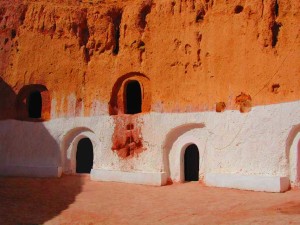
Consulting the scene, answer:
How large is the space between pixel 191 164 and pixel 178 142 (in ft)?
4.76

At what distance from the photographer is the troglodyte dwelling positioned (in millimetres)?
11406

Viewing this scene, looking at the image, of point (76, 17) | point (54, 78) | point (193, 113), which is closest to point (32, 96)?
point (54, 78)

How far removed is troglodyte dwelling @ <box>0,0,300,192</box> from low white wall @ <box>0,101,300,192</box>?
34 millimetres

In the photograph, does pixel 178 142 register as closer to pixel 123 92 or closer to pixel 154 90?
pixel 154 90

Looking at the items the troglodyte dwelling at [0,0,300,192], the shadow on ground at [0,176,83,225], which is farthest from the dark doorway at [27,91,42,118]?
the shadow on ground at [0,176,83,225]

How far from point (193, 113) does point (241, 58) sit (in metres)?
2.29

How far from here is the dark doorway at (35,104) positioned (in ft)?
53.9

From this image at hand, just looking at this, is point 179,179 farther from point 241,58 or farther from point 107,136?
point 241,58

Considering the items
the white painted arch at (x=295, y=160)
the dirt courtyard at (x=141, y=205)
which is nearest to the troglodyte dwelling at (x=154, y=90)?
the white painted arch at (x=295, y=160)

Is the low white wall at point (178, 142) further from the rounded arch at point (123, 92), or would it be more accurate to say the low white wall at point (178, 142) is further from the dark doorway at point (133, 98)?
the dark doorway at point (133, 98)

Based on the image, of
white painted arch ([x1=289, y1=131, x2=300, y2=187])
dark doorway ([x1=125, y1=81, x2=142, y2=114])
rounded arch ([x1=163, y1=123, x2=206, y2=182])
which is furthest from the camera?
dark doorway ([x1=125, y1=81, x2=142, y2=114])

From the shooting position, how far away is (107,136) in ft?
47.5

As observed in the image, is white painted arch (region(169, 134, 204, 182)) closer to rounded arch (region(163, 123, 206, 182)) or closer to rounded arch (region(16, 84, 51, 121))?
rounded arch (region(163, 123, 206, 182))

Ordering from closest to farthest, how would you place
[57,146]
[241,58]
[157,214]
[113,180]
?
1. [157,214]
2. [241,58]
3. [113,180]
4. [57,146]
